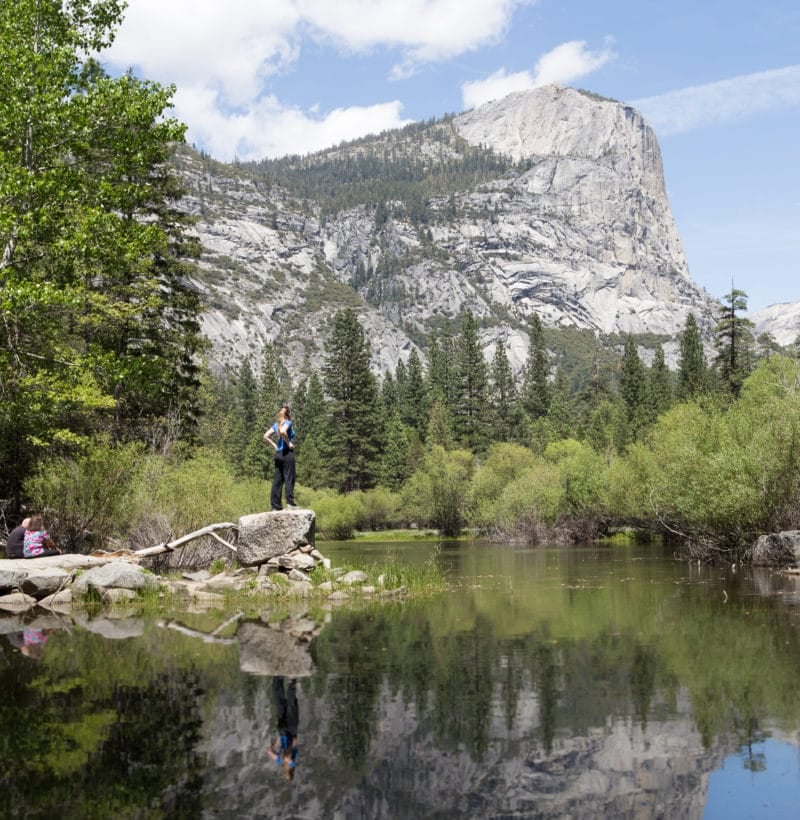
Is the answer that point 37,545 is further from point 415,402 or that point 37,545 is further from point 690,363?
point 415,402

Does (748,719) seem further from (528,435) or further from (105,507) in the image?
(528,435)

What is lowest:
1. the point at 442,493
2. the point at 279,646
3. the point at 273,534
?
the point at 442,493

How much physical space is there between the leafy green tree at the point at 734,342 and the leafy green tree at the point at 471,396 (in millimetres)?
32755

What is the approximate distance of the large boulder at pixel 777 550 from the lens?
25.6m

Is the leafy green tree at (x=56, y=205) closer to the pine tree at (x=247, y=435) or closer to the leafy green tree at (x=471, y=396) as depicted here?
the pine tree at (x=247, y=435)

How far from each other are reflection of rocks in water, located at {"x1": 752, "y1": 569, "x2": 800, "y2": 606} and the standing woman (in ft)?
38.0

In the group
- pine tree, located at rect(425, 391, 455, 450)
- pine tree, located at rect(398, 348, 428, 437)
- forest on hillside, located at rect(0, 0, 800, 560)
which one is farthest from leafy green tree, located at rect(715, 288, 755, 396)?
pine tree, located at rect(398, 348, 428, 437)

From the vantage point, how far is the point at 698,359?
88812 millimetres

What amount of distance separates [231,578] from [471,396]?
82403mm

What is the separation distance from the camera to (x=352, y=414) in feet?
301

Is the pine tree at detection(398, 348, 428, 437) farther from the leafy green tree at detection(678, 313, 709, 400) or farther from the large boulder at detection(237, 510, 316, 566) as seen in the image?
the large boulder at detection(237, 510, 316, 566)

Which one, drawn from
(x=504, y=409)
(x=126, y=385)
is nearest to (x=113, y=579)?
(x=126, y=385)

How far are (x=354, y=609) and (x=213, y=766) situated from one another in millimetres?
10688

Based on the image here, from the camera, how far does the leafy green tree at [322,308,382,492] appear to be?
9038 centimetres
